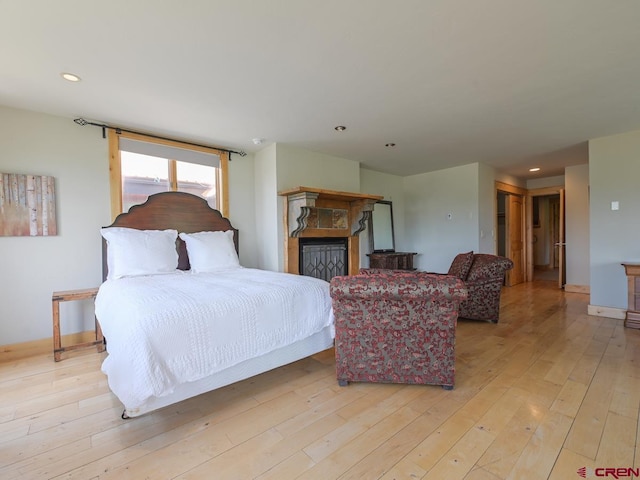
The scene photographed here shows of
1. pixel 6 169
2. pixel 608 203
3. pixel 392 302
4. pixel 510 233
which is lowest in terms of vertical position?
pixel 392 302

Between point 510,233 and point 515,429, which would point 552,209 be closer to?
point 510,233

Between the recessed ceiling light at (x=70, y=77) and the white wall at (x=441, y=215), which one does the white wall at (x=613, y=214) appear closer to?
the white wall at (x=441, y=215)

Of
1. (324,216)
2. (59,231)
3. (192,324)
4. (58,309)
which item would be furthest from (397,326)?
(59,231)

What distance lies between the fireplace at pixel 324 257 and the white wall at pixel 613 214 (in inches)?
137

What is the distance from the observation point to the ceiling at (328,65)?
171cm

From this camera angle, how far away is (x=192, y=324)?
5.80 ft

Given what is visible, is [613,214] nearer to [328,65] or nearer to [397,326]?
[397,326]

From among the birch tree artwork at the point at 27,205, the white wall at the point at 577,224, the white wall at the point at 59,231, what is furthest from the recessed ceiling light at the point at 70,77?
the white wall at the point at 577,224

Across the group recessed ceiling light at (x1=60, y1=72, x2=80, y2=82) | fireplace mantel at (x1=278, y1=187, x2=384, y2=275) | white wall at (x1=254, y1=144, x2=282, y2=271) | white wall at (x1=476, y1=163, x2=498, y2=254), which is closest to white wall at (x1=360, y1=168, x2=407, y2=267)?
fireplace mantel at (x1=278, y1=187, x2=384, y2=275)

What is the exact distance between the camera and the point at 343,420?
1.82 m

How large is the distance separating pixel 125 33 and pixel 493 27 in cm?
228

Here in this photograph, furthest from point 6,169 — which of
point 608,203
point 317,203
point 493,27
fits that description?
point 608,203

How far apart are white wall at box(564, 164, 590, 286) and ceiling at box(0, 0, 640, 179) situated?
2.11 m

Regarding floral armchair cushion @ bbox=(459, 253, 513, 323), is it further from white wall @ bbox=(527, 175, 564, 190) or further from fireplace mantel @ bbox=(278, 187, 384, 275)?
white wall @ bbox=(527, 175, 564, 190)
